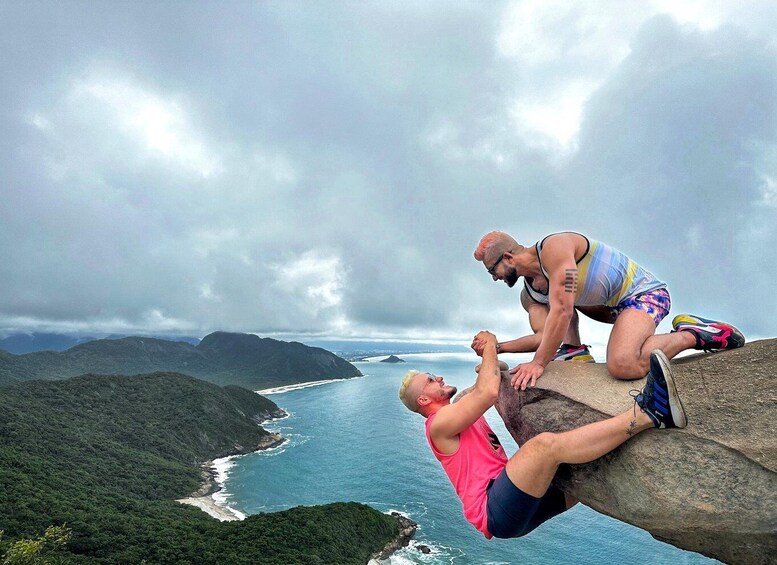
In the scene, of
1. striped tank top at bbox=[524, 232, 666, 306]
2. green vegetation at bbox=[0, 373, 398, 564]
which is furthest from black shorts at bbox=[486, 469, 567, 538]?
green vegetation at bbox=[0, 373, 398, 564]

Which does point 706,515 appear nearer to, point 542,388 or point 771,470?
point 771,470

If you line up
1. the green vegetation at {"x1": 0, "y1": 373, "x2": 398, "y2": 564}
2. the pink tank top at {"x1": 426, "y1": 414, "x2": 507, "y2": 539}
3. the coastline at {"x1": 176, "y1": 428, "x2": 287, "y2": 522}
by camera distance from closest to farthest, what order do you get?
the pink tank top at {"x1": 426, "y1": 414, "x2": 507, "y2": 539} < the green vegetation at {"x1": 0, "y1": 373, "x2": 398, "y2": 564} < the coastline at {"x1": 176, "y1": 428, "x2": 287, "y2": 522}

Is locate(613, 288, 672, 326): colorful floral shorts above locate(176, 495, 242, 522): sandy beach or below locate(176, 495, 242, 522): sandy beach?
above

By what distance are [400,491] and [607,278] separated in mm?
64553

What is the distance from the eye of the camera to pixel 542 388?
16.6ft

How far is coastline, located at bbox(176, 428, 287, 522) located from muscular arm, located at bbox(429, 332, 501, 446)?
5379cm

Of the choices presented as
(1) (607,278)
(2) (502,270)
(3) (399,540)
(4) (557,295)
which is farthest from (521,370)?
(3) (399,540)

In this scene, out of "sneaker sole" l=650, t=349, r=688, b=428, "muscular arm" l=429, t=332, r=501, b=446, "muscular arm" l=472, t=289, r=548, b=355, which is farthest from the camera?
"muscular arm" l=472, t=289, r=548, b=355

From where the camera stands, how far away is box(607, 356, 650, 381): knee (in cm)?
448

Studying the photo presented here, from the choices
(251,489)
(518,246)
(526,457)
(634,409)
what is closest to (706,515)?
(634,409)

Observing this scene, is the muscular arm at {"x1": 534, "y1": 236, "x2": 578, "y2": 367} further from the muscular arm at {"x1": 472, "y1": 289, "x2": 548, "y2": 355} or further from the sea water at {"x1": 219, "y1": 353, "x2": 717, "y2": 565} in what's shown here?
the sea water at {"x1": 219, "y1": 353, "x2": 717, "y2": 565}

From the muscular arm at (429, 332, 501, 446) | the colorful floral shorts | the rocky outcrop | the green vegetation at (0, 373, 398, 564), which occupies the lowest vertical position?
the rocky outcrop

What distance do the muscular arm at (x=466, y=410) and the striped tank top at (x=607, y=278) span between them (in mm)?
1546

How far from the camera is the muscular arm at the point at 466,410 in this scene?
394cm
